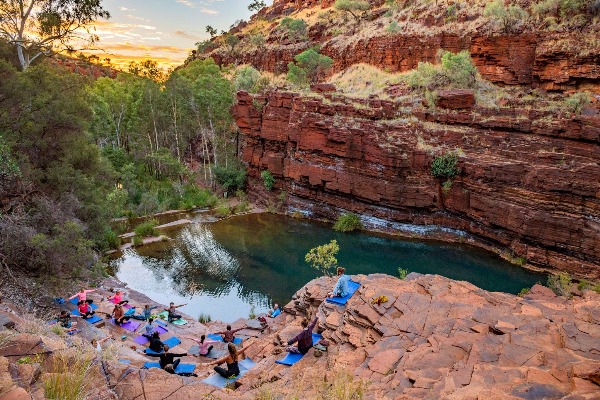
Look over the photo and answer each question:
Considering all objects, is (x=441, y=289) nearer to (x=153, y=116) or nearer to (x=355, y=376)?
(x=355, y=376)

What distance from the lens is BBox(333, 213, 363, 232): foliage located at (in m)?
26.6

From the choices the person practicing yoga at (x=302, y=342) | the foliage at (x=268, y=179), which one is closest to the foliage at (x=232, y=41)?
the foliage at (x=268, y=179)

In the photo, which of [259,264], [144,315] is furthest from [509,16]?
[144,315]

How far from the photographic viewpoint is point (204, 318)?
14867 millimetres

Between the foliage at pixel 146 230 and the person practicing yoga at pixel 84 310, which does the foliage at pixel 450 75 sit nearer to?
the foliage at pixel 146 230

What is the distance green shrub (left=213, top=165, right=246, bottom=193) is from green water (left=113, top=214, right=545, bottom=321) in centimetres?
734

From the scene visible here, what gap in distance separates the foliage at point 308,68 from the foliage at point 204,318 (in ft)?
98.1

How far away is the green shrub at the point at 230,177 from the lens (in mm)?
34031

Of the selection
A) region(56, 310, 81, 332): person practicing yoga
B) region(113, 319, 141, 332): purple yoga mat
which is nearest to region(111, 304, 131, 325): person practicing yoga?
region(113, 319, 141, 332): purple yoga mat

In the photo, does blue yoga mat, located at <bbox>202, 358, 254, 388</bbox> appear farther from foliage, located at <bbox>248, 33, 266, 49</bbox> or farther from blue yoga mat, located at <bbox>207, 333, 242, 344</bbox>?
foliage, located at <bbox>248, 33, 266, 49</bbox>

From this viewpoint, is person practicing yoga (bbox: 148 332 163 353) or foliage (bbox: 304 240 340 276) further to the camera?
foliage (bbox: 304 240 340 276)

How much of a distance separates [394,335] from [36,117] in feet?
38.4

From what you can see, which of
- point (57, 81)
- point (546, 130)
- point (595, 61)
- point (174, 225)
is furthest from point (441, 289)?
point (595, 61)

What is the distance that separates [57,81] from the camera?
12711mm
